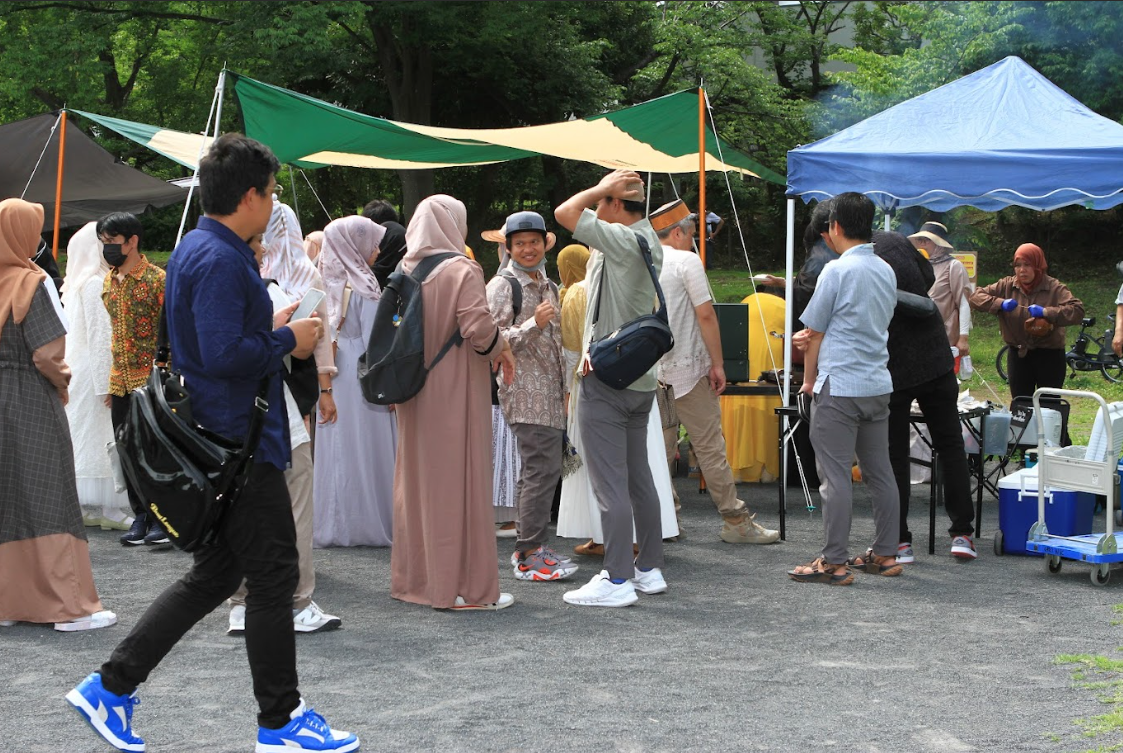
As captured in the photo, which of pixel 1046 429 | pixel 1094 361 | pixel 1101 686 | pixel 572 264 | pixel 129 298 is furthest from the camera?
pixel 1094 361

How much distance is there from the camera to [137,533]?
6.94 metres

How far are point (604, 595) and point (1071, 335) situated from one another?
48.6ft

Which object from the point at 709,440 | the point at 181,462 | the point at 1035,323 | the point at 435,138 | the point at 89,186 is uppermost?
the point at 89,186

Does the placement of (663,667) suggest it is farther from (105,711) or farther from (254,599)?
(105,711)

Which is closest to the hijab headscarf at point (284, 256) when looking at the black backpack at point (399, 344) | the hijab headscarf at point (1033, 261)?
the black backpack at point (399, 344)

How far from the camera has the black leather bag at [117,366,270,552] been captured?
3318 millimetres

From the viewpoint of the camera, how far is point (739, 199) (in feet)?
83.5

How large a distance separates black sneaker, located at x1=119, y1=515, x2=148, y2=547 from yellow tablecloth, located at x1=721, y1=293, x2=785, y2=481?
12.5ft

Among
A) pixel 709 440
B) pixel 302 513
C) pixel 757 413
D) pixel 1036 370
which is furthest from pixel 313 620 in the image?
pixel 1036 370

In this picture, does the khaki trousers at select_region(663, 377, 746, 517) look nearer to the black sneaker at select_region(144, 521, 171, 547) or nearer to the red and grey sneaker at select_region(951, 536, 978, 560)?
the red and grey sneaker at select_region(951, 536, 978, 560)

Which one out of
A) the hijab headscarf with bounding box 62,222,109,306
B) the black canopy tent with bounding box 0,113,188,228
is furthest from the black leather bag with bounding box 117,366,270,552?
the black canopy tent with bounding box 0,113,188,228

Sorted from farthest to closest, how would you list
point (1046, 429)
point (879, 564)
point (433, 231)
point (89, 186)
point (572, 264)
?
1. point (89, 186)
2. point (1046, 429)
3. point (572, 264)
4. point (879, 564)
5. point (433, 231)

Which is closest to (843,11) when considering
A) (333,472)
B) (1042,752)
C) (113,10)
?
(113,10)

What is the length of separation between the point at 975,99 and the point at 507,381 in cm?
415
